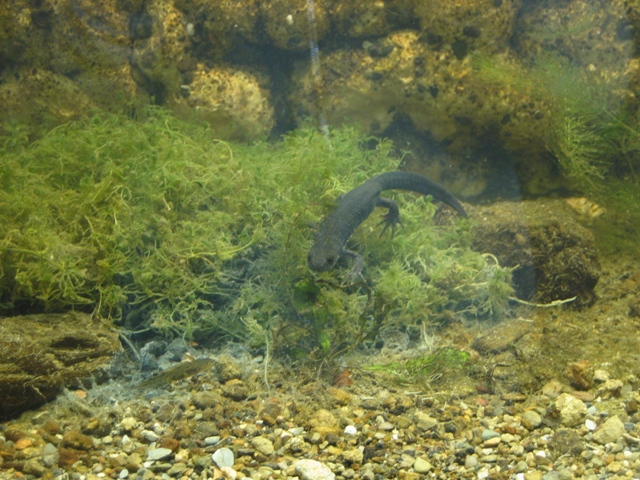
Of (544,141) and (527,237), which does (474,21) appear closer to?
(544,141)

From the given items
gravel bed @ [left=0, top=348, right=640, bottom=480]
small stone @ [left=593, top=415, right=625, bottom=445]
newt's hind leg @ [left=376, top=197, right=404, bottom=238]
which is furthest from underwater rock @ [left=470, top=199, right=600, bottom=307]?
small stone @ [left=593, top=415, right=625, bottom=445]

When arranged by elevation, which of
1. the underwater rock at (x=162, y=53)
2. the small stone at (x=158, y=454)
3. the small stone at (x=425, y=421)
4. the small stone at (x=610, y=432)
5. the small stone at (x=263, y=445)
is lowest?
the small stone at (x=425, y=421)

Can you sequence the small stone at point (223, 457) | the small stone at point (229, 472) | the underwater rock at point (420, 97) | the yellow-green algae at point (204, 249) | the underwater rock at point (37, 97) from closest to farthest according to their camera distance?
1. the small stone at point (229, 472)
2. the small stone at point (223, 457)
3. the yellow-green algae at point (204, 249)
4. the underwater rock at point (37, 97)
5. the underwater rock at point (420, 97)

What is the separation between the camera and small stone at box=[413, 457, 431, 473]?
266 cm

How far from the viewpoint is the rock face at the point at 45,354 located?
3.30 metres

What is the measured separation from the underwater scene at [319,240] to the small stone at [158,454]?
2 cm

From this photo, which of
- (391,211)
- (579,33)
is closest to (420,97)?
(391,211)

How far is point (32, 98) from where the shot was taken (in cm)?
639

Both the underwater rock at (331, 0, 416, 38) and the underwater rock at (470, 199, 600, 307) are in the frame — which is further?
the underwater rock at (331, 0, 416, 38)

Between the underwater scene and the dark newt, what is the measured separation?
0.10ft

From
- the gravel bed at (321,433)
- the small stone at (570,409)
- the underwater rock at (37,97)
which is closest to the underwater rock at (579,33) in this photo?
the gravel bed at (321,433)

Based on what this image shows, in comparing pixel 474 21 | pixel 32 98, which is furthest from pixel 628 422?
pixel 32 98

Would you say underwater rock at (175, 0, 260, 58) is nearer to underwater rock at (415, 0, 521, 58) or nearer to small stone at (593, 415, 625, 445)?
underwater rock at (415, 0, 521, 58)

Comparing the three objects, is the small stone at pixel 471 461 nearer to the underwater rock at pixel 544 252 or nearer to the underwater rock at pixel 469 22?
the underwater rock at pixel 544 252
